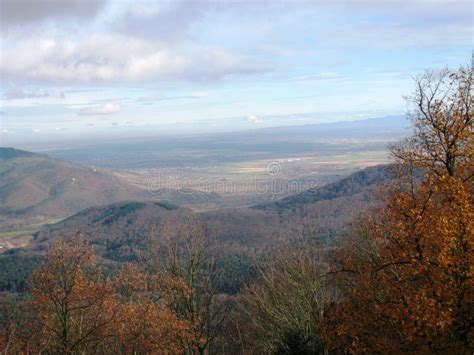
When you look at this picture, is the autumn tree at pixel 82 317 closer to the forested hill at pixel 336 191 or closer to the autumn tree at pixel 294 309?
the autumn tree at pixel 294 309

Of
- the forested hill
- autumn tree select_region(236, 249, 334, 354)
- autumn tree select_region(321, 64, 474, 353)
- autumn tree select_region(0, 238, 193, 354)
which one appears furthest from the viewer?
the forested hill

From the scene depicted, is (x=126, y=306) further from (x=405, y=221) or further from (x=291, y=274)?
(x=405, y=221)

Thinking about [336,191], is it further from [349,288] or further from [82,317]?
[82,317]

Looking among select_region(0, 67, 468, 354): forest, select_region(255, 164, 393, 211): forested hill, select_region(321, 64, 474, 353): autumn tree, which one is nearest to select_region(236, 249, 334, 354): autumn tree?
select_region(0, 67, 468, 354): forest

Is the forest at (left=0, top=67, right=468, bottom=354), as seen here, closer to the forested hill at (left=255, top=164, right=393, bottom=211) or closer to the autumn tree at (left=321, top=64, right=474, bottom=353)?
the autumn tree at (left=321, top=64, right=474, bottom=353)

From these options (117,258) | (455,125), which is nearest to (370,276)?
(455,125)
